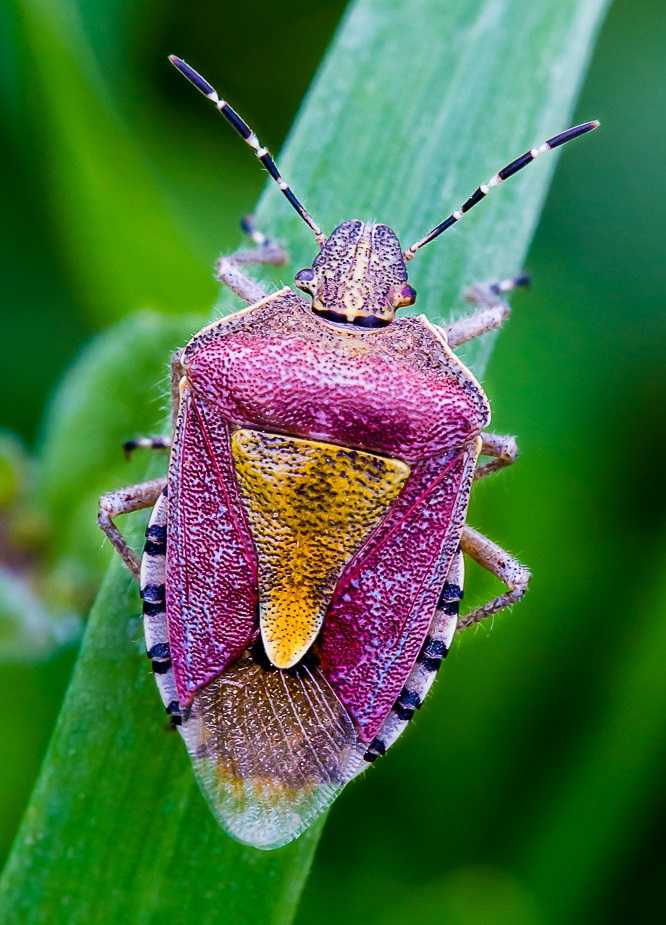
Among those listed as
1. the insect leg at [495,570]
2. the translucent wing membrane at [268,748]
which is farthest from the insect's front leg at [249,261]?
the translucent wing membrane at [268,748]

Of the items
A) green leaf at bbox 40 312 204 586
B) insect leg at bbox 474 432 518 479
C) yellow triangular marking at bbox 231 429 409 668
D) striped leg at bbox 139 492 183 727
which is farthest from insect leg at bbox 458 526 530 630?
green leaf at bbox 40 312 204 586

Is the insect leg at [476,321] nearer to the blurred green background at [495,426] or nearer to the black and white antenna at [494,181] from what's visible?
the black and white antenna at [494,181]

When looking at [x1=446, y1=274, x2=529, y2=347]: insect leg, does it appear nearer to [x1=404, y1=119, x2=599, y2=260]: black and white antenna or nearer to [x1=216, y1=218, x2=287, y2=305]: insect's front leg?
[x1=404, y1=119, x2=599, y2=260]: black and white antenna

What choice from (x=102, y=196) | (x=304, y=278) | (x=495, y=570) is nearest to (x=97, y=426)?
(x=304, y=278)

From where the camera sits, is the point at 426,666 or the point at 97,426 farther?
the point at 97,426

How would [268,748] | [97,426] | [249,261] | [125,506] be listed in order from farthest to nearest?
[97,426] → [249,261] → [125,506] → [268,748]

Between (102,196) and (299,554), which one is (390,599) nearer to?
(299,554)

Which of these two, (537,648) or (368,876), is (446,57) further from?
(368,876)
